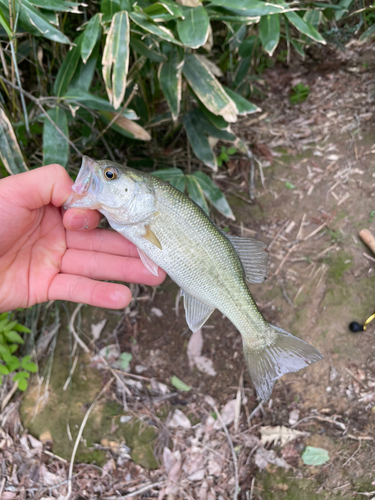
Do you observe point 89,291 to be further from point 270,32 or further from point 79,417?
point 270,32

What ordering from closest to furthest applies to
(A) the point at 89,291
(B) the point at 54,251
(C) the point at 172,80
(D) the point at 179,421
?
1. (A) the point at 89,291
2. (B) the point at 54,251
3. (C) the point at 172,80
4. (D) the point at 179,421

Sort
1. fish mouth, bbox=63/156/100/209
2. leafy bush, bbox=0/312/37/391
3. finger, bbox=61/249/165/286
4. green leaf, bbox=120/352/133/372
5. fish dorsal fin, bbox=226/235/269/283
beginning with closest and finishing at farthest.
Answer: fish mouth, bbox=63/156/100/209 → fish dorsal fin, bbox=226/235/269/283 → finger, bbox=61/249/165/286 → leafy bush, bbox=0/312/37/391 → green leaf, bbox=120/352/133/372

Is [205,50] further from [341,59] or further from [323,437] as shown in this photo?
[323,437]

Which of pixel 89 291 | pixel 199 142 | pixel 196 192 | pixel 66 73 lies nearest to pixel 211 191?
pixel 196 192

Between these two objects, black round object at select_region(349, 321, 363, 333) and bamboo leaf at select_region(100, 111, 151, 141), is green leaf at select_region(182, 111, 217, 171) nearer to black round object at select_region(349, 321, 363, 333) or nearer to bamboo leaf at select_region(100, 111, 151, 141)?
bamboo leaf at select_region(100, 111, 151, 141)

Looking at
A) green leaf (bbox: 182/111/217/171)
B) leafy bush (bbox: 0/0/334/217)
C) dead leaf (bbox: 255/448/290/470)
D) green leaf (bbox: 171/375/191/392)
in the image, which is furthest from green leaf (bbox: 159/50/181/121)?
dead leaf (bbox: 255/448/290/470)
